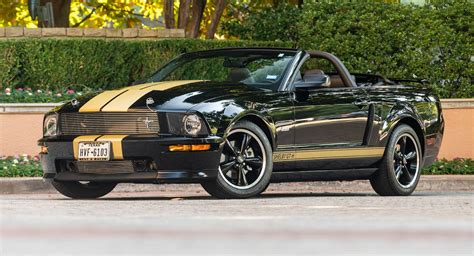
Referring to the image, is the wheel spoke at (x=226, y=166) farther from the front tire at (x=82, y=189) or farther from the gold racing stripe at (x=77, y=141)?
the front tire at (x=82, y=189)

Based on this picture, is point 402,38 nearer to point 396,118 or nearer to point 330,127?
point 396,118

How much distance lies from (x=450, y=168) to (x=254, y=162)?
736 cm

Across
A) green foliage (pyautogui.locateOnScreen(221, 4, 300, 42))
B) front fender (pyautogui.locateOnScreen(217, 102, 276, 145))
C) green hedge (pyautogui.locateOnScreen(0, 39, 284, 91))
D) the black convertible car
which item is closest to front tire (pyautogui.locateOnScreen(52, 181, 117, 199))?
the black convertible car

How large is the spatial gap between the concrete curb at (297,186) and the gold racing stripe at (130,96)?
3.43m

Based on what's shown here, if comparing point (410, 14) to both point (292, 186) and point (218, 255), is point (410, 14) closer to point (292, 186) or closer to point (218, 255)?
point (292, 186)

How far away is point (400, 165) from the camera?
16.0 meters

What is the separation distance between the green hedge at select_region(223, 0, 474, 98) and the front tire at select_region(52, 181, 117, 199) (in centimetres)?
909

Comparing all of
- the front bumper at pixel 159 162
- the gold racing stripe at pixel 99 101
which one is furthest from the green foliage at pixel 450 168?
the front bumper at pixel 159 162

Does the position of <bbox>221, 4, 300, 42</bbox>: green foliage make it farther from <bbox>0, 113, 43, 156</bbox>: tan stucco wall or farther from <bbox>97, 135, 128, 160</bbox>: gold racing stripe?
<bbox>97, 135, 128, 160</bbox>: gold racing stripe

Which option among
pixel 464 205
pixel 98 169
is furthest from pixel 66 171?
pixel 464 205

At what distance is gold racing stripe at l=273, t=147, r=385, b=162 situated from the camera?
14.5m

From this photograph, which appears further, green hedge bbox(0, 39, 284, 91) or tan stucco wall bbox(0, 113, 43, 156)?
green hedge bbox(0, 39, 284, 91)

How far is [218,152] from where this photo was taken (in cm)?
1383

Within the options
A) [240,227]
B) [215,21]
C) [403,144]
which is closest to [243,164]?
[403,144]
